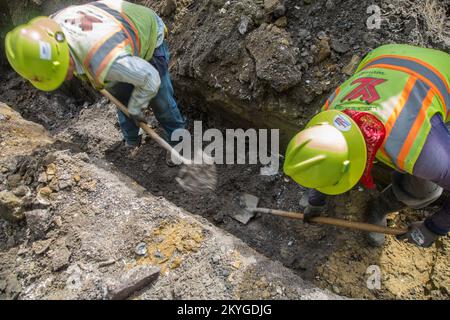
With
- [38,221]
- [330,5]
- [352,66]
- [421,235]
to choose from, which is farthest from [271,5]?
[38,221]

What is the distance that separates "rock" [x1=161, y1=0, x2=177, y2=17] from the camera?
12.1 feet

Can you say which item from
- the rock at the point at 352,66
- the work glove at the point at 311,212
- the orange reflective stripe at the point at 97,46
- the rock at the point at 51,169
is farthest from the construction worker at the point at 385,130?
the rock at the point at 51,169

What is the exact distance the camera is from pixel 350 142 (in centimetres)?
180

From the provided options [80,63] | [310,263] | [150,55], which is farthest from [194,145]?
[310,263]

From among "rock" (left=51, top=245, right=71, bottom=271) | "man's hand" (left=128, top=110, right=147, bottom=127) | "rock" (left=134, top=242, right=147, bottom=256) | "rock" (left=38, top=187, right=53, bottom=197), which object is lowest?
"rock" (left=51, top=245, right=71, bottom=271)

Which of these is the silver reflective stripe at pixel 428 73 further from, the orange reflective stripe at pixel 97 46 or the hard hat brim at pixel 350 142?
the orange reflective stripe at pixel 97 46

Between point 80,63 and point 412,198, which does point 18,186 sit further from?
point 412,198

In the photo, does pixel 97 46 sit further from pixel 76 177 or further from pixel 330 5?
pixel 330 5

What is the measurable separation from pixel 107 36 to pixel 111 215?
1217 mm

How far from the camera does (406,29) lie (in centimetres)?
267

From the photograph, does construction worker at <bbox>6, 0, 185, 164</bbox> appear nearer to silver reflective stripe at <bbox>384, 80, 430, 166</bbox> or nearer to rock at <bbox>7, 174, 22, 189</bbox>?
rock at <bbox>7, 174, 22, 189</bbox>

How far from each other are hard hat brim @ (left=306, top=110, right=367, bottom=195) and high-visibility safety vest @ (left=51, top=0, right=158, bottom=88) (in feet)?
4.43

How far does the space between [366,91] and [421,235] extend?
102cm

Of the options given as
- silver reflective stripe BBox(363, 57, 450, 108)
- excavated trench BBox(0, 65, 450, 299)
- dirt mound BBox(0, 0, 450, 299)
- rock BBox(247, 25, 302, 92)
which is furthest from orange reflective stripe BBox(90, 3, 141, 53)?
silver reflective stripe BBox(363, 57, 450, 108)
